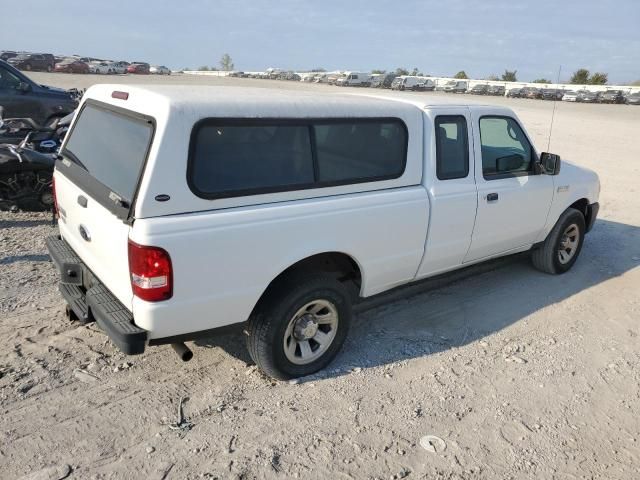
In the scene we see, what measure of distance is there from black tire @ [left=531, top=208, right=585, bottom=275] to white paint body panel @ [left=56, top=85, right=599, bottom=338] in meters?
1.59

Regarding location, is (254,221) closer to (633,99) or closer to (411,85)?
(633,99)

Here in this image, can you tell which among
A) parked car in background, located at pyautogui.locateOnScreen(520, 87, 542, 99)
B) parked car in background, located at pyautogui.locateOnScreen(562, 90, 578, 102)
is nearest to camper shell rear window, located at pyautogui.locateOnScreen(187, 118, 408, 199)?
parked car in background, located at pyautogui.locateOnScreen(562, 90, 578, 102)

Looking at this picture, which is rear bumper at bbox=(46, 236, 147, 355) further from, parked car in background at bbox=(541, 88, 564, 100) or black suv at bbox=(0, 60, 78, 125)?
parked car in background at bbox=(541, 88, 564, 100)

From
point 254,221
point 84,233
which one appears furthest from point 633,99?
point 84,233

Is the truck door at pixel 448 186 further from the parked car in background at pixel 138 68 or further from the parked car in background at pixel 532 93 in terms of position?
the parked car in background at pixel 138 68

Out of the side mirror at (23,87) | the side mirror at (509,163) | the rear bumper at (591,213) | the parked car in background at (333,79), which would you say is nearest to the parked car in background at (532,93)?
the parked car in background at (333,79)

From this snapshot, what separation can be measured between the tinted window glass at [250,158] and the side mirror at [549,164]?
2661mm

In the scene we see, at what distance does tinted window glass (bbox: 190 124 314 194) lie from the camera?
9.95ft

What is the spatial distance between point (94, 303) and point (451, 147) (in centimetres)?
290

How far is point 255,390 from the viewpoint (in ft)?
11.8

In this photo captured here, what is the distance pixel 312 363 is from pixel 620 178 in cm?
993

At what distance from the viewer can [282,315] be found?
3.45 metres

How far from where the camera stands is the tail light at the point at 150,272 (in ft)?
9.31

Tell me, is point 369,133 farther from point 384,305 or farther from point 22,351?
point 22,351
